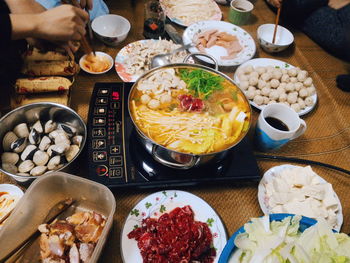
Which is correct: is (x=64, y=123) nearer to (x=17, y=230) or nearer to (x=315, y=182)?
(x=17, y=230)

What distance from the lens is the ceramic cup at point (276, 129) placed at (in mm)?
1360

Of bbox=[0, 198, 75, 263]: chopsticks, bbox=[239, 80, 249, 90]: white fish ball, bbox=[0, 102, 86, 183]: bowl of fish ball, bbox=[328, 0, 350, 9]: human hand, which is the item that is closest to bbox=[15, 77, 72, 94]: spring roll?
bbox=[0, 102, 86, 183]: bowl of fish ball

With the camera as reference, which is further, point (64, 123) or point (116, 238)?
point (64, 123)

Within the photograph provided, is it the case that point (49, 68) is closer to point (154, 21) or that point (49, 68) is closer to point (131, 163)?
point (131, 163)

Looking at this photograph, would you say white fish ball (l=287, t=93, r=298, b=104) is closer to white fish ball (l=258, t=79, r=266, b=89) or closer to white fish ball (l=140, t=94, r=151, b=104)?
white fish ball (l=258, t=79, r=266, b=89)

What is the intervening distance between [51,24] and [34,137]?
56cm

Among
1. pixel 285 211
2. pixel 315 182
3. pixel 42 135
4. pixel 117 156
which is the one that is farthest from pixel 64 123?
pixel 315 182

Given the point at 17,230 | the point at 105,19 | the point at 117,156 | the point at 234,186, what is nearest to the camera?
the point at 17,230

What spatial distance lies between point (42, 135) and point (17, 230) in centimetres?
46

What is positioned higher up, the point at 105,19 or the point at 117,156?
the point at 105,19

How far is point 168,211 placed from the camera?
1.21 meters

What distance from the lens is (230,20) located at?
2.32 metres

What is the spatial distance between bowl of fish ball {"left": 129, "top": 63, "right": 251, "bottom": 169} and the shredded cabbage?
35 cm

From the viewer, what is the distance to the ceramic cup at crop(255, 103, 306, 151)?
4.46 ft
